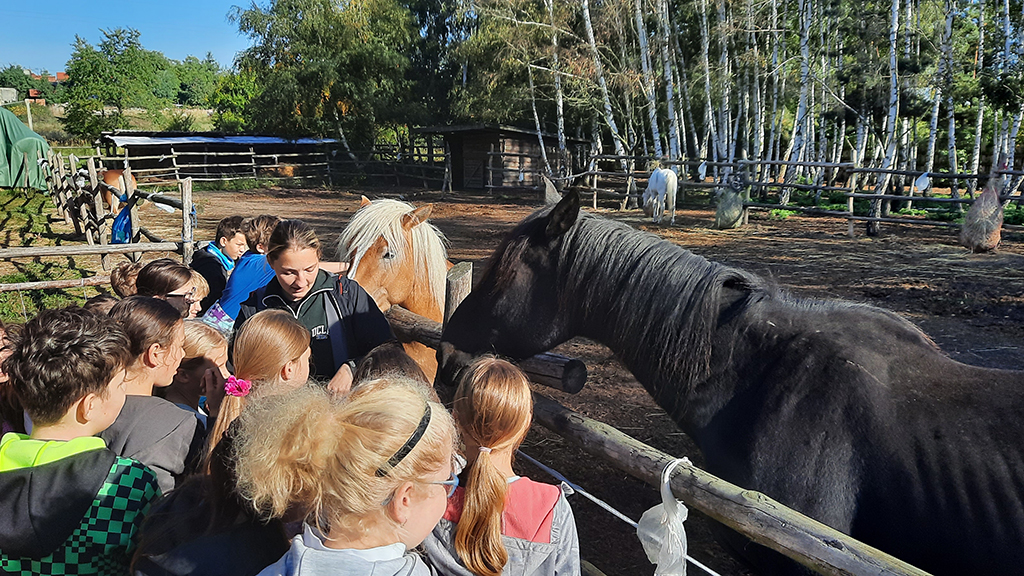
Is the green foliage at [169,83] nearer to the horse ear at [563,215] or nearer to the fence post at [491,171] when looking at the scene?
the fence post at [491,171]

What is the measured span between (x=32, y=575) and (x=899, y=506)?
2361 millimetres

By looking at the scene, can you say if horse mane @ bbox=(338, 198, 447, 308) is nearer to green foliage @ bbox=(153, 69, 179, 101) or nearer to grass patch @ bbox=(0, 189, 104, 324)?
grass patch @ bbox=(0, 189, 104, 324)

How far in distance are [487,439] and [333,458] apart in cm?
55

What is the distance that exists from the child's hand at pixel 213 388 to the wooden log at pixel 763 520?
144 centimetres

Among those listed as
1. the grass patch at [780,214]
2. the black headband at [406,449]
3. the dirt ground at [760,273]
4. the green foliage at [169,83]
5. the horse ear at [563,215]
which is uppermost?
the green foliage at [169,83]

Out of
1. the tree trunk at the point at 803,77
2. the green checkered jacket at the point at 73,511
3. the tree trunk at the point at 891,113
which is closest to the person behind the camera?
the green checkered jacket at the point at 73,511

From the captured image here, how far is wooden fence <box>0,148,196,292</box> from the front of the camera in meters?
5.78

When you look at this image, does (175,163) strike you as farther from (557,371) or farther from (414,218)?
(557,371)

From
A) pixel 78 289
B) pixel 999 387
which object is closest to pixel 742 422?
pixel 999 387

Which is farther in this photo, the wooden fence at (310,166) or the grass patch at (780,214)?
the wooden fence at (310,166)

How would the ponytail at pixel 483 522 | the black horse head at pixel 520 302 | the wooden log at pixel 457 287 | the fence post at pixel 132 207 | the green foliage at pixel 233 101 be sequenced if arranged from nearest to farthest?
the ponytail at pixel 483 522 < the black horse head at pixel 520 302 < the wooden log at pixel 457 287 < the fence post at pixel 132 207 < the green foliage at pixel 233 101

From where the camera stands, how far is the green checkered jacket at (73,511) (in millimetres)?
1329

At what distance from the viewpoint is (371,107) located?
28906 mm

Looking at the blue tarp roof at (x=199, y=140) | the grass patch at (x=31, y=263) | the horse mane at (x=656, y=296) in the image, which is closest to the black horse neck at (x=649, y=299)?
the horse mane at (x=656, y=296)
